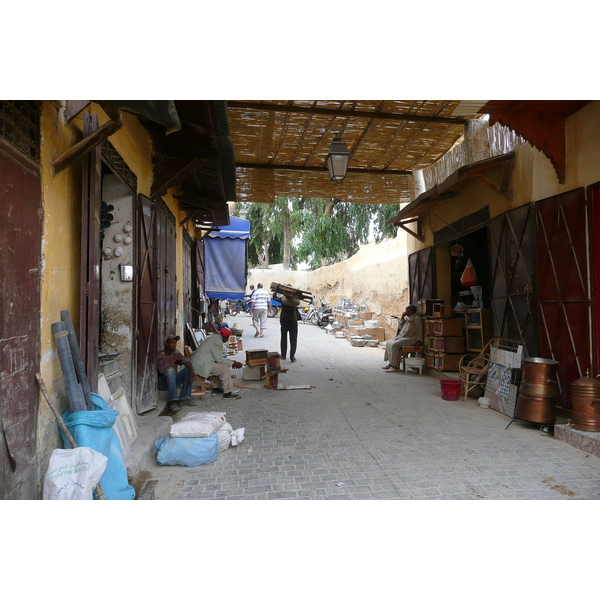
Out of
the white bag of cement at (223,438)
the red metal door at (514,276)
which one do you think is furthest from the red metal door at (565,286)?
the white bag of cement at (223,438)

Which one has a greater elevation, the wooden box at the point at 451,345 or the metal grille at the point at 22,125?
the metal grille at the point at 22,125

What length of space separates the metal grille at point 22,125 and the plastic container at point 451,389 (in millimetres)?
6192

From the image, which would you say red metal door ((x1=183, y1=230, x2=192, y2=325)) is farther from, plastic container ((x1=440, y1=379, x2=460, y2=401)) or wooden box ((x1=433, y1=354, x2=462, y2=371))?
plastic container ((x1=440, y1=379, x2=460, y2=401))

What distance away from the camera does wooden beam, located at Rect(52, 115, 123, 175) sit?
2967 millimetres

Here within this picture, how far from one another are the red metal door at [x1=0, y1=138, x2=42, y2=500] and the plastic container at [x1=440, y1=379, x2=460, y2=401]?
18.9ft

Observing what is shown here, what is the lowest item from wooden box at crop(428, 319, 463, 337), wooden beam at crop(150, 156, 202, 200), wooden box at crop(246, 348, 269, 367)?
wooden box at crop(246, 348, 269, 367)

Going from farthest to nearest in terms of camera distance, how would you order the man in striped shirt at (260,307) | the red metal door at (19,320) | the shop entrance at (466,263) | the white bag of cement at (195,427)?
the man in striped shirt at (260,307)
the shop entrance at (466,263)
the white bag of cement at (195,427)
the red metal door at (19,320)

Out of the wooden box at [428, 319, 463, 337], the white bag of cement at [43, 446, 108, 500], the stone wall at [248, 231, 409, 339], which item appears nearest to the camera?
the white bag of cement at [43, 446, 108, 500]

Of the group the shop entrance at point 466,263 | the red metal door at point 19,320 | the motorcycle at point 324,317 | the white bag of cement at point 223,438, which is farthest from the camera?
the motorcycle at point 324,317

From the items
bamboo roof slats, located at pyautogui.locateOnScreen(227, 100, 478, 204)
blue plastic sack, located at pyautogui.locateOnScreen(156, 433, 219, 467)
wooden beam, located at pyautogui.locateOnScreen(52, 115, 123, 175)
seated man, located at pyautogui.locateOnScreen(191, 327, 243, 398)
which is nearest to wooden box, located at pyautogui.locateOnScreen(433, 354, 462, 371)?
bamboo roof slats, located at pyautogui.locateOnScreen(227, 100, 478, 204)

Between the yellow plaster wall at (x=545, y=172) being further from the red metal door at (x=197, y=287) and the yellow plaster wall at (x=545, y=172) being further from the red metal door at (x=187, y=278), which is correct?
the red metal door at (x=197, y=287)

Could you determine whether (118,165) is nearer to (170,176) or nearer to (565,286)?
(170,176)

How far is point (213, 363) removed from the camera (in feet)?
22.5

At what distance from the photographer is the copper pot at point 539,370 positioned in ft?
16.7
